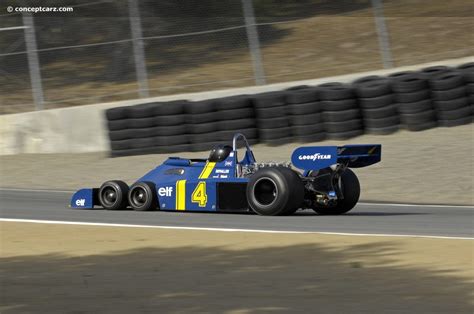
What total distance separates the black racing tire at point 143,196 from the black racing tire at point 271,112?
4488 mm

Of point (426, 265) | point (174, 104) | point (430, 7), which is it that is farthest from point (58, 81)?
point (426, 265)

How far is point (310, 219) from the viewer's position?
38.8ft

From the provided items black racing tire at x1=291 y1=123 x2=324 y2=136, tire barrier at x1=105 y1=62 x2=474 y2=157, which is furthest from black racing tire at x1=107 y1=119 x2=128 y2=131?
black racing tire at x1=291 y1=123 x2=324 y2=136

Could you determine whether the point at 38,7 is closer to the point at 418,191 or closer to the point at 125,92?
the point at 125,92

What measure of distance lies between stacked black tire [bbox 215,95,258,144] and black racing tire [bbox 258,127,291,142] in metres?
0.32

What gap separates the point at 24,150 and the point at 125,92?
218cm

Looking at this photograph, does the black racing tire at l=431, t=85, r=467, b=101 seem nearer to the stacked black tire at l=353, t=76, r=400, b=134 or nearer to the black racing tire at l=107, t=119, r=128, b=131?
the stacked black tire at l=353, t=76, r=400, b=134

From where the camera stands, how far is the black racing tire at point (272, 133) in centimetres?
1719

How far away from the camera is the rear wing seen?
11469 millimetres

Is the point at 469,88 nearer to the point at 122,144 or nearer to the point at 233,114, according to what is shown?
the point at 233,114

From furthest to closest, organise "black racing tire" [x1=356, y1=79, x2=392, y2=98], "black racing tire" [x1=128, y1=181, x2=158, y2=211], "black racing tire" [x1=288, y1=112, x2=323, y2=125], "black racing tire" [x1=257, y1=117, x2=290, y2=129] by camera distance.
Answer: "black racing tire" [x1=257, y1=117, x2=290, y2=129]
"black racing tire" [x1=288, y1=112, x2=323, y2=125]
"black racing tire" [x1=356, y1=79, x2=392, y2=98]
"black racing tire" [x1=128, y1=181, x2=158, y2=211]

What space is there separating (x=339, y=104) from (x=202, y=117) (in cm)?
228

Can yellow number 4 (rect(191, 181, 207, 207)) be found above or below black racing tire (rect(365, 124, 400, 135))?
below

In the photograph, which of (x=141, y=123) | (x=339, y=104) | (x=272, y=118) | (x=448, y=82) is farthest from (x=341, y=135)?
(x=141, y=123)
